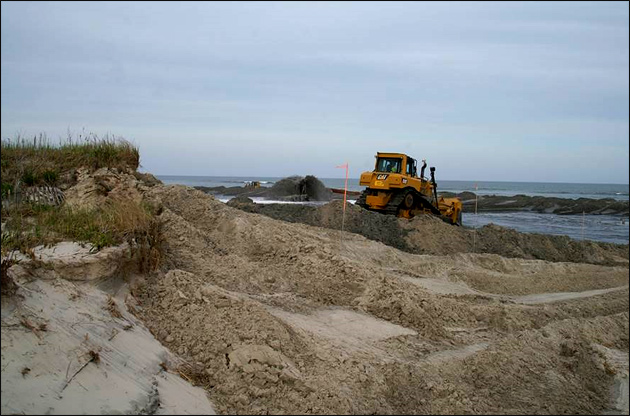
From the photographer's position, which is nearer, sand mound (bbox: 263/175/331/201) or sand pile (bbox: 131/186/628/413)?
sand pile (bbox: 131/186/628/413)

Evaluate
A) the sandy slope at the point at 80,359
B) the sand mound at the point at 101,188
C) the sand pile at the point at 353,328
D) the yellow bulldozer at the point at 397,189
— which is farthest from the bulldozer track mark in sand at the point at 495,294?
the yellow bulldozer at the point at 397,189

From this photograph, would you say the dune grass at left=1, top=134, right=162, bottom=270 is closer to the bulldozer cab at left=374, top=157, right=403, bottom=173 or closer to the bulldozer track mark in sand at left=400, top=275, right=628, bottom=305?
the bulldozer track mark in sand at left=400, top=275, right=628, bottom=305

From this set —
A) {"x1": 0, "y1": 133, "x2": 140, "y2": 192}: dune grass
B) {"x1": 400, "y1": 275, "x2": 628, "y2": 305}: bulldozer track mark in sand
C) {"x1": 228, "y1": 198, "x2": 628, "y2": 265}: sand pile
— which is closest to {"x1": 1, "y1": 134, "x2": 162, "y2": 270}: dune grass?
{"x1": 0, "y1": 133, "x2": 140, "y2": 192}: dune grass

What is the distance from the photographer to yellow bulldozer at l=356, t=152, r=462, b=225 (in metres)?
18.2

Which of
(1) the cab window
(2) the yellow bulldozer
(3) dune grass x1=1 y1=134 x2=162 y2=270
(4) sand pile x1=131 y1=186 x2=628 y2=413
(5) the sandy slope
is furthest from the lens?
(1) the cab window

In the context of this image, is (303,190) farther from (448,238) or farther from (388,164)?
(448,238)

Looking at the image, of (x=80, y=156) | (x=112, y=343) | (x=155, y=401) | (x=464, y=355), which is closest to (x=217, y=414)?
(x=155, y=401)

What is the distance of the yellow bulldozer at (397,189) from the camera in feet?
59.8

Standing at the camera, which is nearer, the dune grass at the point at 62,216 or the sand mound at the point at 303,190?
the dune grass at the point at 62,216

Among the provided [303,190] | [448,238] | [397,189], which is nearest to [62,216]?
[448,238]

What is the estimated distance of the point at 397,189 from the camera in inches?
730

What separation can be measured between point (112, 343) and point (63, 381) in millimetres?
887

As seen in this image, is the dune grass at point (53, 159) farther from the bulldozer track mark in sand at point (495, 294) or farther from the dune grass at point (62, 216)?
the bulldozer track mark in sand at point (495, 294)

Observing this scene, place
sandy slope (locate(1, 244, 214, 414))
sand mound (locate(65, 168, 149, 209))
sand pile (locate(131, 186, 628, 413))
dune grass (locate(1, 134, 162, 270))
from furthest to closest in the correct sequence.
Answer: sand mound (locate(65, 168, 149, 209))
dune grass (locate(1, 134, 162, 270))
sand pile (locate(131, 186, 628, 413))
sandy slope (locate(1, 244, 214, 414))
